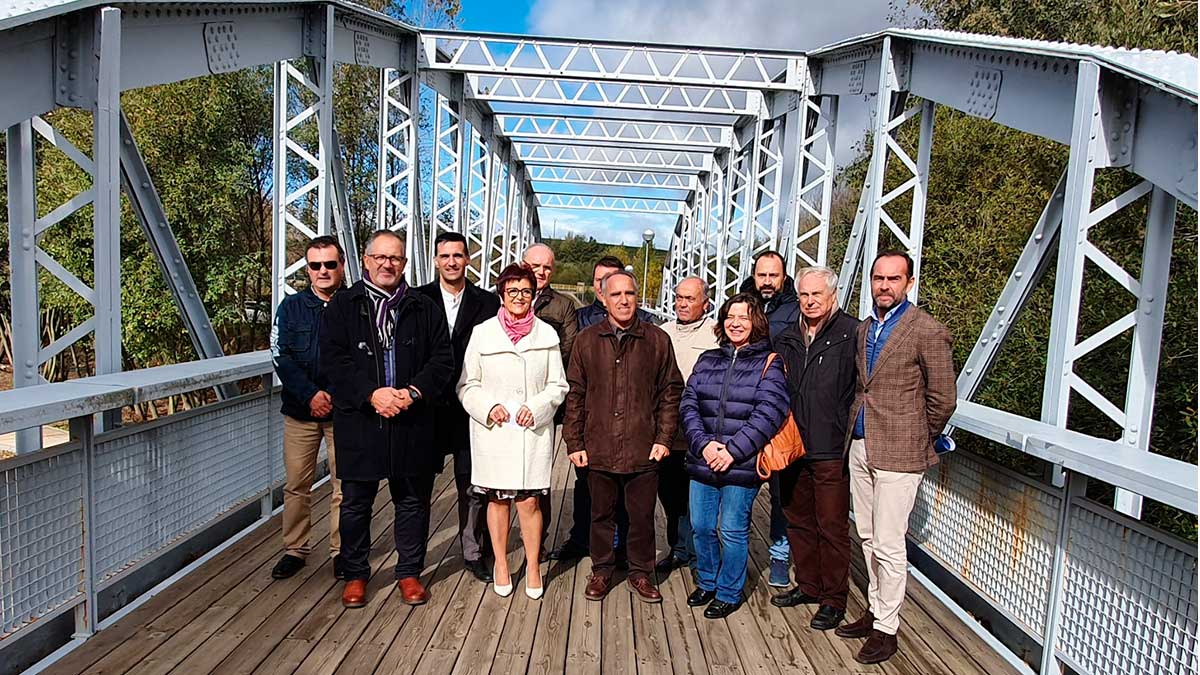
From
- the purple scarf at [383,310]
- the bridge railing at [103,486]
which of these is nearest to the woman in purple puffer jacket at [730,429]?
the purple scarf at [383,310]

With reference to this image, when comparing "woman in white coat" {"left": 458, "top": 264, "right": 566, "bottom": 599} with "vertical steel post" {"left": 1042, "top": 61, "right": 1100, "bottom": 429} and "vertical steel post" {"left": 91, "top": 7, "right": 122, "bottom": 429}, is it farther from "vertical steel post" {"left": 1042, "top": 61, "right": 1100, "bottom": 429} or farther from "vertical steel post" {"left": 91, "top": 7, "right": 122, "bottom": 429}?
"vertical steel post" {"left": 1042, "top": 61, "right": 1100, "bottom": 429}

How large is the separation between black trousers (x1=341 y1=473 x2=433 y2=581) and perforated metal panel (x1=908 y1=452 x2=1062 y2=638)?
250 centimetres

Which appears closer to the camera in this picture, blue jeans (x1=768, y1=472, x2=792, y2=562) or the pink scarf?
the pink scarf

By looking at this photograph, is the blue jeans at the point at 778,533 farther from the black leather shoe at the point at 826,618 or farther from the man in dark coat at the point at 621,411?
the man in dark coat at the point at 621,411

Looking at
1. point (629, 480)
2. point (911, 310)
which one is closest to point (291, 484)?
point (629, 480)

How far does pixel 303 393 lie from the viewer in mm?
4020

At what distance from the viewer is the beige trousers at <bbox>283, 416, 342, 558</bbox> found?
4.18 m

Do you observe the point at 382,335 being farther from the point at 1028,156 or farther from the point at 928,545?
the point at 1028,156

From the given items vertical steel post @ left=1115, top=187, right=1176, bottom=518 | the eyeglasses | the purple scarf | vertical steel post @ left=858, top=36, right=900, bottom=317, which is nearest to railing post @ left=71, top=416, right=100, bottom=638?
the purple scarf

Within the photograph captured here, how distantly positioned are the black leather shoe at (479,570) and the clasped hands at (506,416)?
907 millimetres

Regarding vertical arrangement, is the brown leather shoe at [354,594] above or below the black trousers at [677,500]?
below

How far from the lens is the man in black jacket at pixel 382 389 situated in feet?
11.9

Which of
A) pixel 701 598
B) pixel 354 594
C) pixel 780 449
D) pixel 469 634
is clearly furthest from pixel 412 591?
→ pixel 780 449

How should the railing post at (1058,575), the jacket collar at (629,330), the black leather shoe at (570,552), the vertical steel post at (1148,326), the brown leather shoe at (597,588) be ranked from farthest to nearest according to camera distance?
1. the black leather shoe at (570,552)
2. the brown leather shoe at (597,588)
3. the jacket collar at (629,330)
4. the vertical steel post at (1148,326)
5. the railing post at (1058,575)
